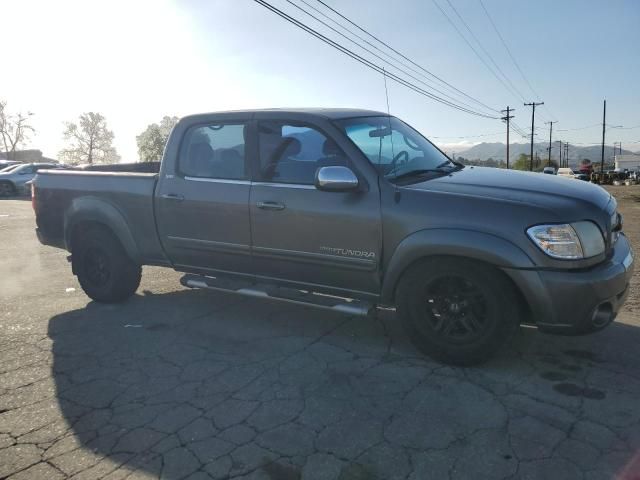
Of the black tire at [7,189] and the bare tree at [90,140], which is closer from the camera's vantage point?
the black tire at [7,189]

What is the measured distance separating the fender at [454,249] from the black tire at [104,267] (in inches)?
114

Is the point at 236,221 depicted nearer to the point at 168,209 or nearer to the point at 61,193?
the point at 168,209

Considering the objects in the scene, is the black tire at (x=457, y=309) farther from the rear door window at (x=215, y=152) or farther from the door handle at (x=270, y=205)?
the rear door window at (x=215, y=152)

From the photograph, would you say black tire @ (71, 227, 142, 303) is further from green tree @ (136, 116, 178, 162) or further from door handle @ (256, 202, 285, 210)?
green tree @ (136, 116, 178, 162)

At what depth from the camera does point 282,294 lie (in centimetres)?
434

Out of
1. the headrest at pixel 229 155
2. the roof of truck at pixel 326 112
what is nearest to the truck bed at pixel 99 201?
the headrest at pixel 229 155

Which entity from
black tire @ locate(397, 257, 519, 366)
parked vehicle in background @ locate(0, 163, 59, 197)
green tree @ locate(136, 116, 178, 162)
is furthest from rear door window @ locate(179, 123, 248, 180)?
green tree @ locate(136, 116, 178, 162)

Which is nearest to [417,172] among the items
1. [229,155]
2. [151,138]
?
[229,155]

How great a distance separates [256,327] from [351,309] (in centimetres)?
114

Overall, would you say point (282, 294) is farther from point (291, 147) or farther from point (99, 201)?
point (99, 201)

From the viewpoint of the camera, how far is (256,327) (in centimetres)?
468

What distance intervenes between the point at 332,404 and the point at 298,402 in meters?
0.22

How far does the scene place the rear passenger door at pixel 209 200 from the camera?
443cm

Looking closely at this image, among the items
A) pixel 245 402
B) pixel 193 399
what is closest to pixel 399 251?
pixel 245 402
